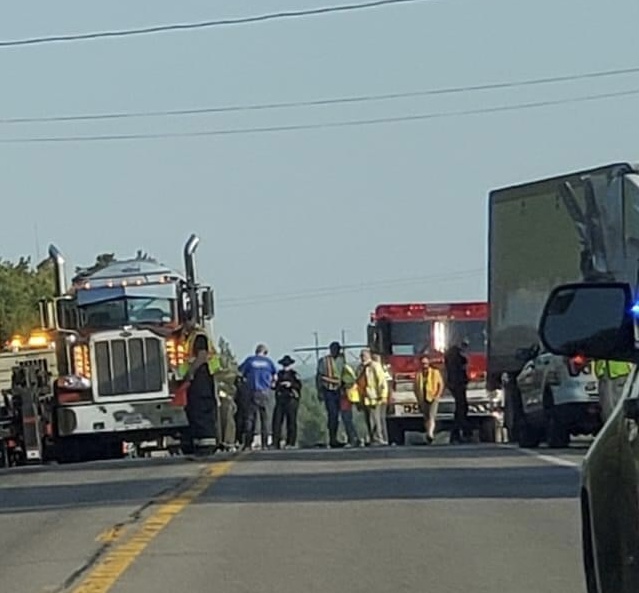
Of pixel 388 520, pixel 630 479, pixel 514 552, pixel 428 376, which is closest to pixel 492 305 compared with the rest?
pixel 428 376

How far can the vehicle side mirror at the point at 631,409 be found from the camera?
22.9ft

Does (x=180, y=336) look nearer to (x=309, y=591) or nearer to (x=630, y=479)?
(x=309, y=591)

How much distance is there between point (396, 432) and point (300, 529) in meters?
27.3

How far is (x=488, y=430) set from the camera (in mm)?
40656

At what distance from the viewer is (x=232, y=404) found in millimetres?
39656

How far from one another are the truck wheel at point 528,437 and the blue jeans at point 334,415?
659 centimetres

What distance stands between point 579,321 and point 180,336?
90.1ft

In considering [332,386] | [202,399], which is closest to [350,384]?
[332,386]

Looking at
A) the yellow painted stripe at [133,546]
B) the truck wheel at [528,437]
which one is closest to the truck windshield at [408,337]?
the truck wheel at [528,437]

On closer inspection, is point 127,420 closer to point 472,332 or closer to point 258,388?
point 258,388

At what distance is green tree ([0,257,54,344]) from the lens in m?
72.6

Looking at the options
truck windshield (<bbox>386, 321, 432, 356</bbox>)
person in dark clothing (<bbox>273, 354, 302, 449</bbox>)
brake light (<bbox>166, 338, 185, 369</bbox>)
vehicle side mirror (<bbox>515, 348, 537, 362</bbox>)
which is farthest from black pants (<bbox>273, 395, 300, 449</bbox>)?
truck windshield (<bbox>386, 321, 432, 356</bbox>)

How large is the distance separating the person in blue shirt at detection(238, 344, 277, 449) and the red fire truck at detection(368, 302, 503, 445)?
6339 mm

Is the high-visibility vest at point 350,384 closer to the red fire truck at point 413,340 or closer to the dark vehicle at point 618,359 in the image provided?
the red fire truck at point 413,340
